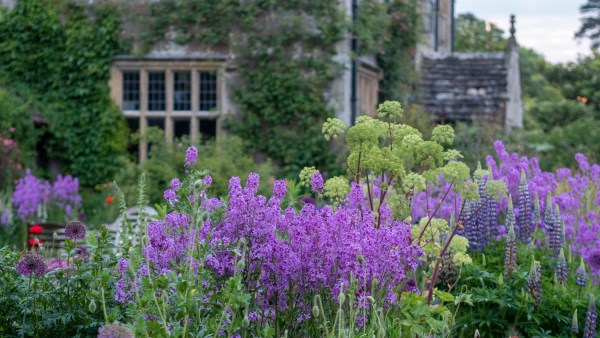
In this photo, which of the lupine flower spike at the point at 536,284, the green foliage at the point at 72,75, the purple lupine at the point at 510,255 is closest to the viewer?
the lupine flower spike at the point at 536,284

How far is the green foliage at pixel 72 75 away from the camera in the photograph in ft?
43.0

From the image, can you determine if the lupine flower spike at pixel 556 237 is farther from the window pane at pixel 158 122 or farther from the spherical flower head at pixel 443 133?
the window pane at pixel 158 122

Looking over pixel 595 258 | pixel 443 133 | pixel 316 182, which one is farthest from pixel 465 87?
pixel 316 182

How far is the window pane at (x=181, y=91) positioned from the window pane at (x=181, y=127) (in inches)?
7.0

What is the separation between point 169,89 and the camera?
1327cm

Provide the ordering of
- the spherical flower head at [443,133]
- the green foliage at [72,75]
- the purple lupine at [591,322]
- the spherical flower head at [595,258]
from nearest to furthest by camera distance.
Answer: the spherical flower head at [443,133]
the purple lupine at [591,322]
the spherical flower head at [595,258]
the green foliage at [72,75]

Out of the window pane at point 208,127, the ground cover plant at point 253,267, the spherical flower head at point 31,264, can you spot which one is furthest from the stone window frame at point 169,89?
the spherical flower head at point 31,264

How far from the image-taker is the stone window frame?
516 inches

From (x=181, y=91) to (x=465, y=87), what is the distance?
16.6ft

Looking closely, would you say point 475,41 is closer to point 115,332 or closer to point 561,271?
point 561,271

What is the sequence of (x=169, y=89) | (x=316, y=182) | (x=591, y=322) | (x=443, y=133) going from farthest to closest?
1. (x=169, y=89)
2. (x=591, y=322)
3. (x=443, y=133)
4. (x=316, y=182)

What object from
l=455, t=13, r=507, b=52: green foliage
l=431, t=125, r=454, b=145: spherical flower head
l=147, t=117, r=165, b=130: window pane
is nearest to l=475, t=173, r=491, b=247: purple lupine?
l=431, t=125, r=454, b=145: spherical flower head

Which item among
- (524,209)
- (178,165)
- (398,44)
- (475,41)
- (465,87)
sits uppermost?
(475,41)

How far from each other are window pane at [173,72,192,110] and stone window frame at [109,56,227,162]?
0.18 ft
